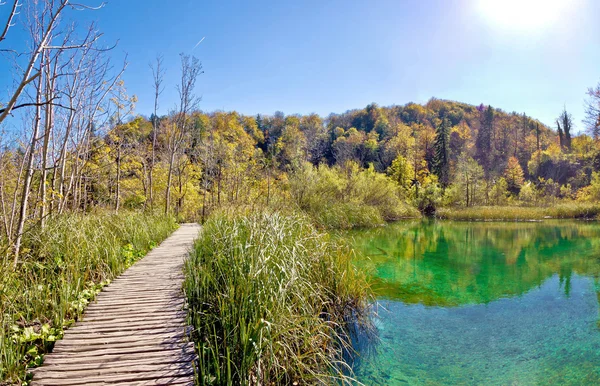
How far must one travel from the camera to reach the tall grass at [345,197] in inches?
538

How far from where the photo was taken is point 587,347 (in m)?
4.03

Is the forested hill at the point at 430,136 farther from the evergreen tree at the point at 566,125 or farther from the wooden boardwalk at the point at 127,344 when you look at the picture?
the wooden boardwalk at the point at 127,344

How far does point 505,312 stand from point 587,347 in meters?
1.19

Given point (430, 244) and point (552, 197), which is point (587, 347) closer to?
point (430, 244)

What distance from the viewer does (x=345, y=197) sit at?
17.4 metres

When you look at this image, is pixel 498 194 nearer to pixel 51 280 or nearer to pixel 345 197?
pixel 345 197

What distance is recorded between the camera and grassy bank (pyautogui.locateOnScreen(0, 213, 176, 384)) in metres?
2.49

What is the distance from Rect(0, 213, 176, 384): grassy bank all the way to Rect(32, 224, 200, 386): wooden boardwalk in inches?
6.1

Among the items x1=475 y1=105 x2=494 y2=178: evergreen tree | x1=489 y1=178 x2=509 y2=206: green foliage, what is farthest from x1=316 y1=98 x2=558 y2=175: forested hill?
x1=489 y1=178 x2=509 y2=206: green foliage

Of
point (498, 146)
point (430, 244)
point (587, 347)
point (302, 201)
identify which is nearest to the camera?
point (587, 347)

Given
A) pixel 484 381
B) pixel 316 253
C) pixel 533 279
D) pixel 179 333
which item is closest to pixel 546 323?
pixel 484 381

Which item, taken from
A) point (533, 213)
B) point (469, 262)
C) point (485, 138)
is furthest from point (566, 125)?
point (469, 262)

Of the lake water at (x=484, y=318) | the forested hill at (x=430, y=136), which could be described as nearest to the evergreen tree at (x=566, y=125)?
the forested hill at (x=430, y=136)

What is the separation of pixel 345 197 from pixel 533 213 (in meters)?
13.4
